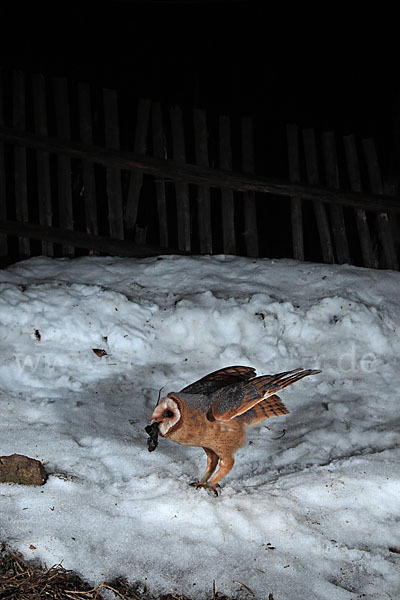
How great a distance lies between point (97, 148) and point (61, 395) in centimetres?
281

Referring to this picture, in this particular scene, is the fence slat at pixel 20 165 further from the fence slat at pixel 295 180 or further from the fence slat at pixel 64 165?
the fence slat at pixel 295 180

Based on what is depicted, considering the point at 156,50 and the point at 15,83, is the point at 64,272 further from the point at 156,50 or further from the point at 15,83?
the point at 156,50

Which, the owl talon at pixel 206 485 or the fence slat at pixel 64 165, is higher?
the fence slat at pixel 64 165

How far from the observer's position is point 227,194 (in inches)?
255

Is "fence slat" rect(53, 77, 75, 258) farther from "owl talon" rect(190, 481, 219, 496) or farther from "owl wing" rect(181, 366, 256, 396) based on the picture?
"owl talon" rect(190, 481, 219, 496)

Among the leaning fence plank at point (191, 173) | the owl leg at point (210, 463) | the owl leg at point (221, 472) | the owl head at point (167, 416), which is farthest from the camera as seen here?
the leaning fence plank at point (191, 173)

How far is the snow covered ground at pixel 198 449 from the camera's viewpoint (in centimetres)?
291

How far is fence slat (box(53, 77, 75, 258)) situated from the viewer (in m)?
6.34

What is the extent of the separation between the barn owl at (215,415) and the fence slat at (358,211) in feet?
11.6

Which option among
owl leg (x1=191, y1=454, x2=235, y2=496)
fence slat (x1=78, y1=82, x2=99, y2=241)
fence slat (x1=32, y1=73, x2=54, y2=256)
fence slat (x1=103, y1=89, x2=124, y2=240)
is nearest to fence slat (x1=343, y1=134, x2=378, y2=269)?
fence slat (x1=103, y1=89, x2=124, y2=240)

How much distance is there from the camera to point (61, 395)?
4418mm

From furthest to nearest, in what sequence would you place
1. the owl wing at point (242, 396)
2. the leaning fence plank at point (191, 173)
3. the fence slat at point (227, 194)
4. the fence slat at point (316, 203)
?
1. the fence slat at point (316, 203)
2. the fence slat at point (227, 194)
3. the leaning fence plank at point (191, 173)
4. the owl wing at point (242, 396)

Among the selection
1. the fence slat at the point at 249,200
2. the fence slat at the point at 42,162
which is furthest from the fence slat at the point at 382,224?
the fence slat at the point at 42,162

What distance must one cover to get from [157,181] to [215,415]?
12.6ft
